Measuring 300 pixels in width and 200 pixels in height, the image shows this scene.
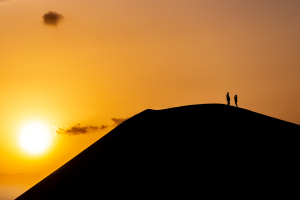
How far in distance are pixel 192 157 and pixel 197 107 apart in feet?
48.4

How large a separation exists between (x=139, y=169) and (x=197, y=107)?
52.6 ft

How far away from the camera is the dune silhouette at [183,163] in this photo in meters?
18.1

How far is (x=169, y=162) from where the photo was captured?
21.2 meters

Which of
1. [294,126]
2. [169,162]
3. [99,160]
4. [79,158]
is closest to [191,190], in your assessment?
[169,162]

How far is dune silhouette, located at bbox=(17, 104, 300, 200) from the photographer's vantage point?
18078 mm

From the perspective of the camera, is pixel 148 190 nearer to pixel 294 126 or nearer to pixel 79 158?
pixel 79 158

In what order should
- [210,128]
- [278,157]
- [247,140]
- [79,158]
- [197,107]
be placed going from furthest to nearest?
[197,107] < [79,158] < [210,128] < [247,140] < [278,157]

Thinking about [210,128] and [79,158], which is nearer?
[210,128]

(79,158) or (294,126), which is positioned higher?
(294,126)

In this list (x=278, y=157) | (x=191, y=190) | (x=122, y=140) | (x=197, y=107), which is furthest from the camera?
(x=197, y=107)

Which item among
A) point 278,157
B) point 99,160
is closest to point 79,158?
point 99,160

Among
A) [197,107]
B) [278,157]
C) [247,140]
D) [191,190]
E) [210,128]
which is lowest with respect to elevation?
[191,190]

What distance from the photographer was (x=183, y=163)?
20.7 m

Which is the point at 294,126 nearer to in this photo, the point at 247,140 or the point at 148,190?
the point at 247,140
